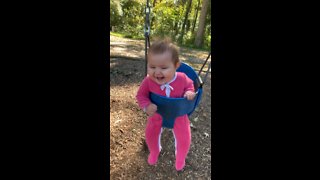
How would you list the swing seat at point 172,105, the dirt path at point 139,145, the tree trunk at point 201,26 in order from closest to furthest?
the swing seat at point 172,105 → the dirt path at point 139,145 → the tree trunk at point 201,26

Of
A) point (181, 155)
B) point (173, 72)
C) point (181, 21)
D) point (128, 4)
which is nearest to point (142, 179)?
point (181, 155)

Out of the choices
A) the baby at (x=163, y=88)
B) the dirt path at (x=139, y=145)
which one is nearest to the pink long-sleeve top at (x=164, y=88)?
the baby at (x=163, y=88)

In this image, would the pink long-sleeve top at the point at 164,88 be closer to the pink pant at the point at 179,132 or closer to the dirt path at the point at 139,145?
the pink pant at the point at 179,132

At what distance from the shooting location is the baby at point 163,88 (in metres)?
1.60

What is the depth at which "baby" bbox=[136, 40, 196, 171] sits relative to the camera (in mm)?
1603

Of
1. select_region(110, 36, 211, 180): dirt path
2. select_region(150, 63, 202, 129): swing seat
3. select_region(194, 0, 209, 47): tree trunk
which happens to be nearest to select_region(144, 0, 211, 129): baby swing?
select_region(150, 63, 202, 129): swing seat

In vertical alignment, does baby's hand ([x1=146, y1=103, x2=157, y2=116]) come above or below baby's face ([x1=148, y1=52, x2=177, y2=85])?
below

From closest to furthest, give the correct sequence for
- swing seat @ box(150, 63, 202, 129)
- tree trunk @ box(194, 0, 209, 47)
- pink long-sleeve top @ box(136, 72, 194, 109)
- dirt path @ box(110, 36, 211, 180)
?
swing seat @ box(150, 63, 202, 129) → pink long-sleeve top @ box(136, 72, 194, 109) → dirt path @ box(110, 36, 211, 180) → tree trunk @ box(194, 0, 209, 47)

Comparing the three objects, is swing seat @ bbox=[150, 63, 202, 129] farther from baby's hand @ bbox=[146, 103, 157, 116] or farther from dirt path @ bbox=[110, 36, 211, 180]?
dirt path @ bbox=[110, 36, 211, 180]

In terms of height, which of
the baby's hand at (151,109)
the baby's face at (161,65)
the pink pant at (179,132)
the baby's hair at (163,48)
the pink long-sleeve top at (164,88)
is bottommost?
the pink pant at (179,132)

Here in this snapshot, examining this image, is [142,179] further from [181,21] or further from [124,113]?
[181,21]

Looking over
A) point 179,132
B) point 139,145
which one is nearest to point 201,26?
point 139,145

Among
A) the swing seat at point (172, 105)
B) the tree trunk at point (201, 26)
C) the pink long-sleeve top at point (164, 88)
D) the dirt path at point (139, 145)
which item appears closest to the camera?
the swing seat at point (172, 105)
